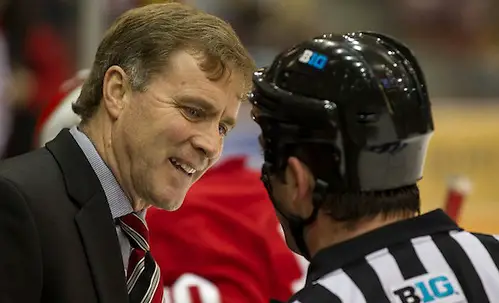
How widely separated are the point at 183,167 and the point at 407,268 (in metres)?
0.57

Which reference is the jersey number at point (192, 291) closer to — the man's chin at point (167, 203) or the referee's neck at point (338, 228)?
the man's chin at point (167, 203)

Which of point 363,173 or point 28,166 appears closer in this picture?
point 363,173

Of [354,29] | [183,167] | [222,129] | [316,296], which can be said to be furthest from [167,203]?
[354,29]

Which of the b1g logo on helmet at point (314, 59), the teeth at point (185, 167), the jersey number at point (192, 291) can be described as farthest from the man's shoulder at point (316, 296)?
the jersey number at point (192, 291)

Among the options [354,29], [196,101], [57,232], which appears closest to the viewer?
[57,232]

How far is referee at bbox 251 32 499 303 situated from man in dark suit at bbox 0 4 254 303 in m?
0.36

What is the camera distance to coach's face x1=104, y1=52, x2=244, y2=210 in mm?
1552

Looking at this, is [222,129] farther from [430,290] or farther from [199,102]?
[430,290]

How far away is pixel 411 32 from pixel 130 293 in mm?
3637

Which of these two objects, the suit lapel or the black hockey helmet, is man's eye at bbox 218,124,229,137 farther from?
the black hockey helmet

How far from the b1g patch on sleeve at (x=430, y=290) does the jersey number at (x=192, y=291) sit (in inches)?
44.9

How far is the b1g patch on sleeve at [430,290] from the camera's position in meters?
1.10

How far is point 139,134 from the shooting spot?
1.57 metres

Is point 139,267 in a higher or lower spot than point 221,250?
higher
